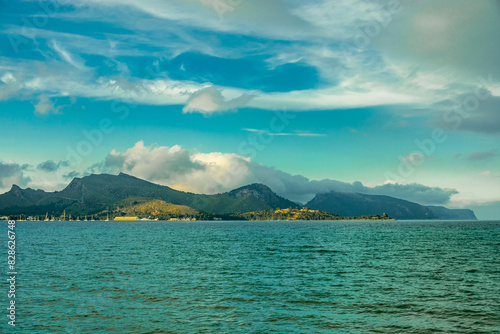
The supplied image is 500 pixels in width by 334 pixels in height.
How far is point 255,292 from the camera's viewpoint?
173 ft

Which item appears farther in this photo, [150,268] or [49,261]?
[49,261]

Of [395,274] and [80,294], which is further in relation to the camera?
[395,274]

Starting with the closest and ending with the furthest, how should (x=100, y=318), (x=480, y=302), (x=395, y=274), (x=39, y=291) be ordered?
(x=100, y=318) < (x=480, y=302) < (x=39, y=291) < (x=395, y=274)

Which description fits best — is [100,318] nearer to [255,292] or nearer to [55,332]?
[55,332]

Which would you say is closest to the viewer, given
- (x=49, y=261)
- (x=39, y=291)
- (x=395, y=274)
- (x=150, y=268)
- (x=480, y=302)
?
(x=480, y=302)

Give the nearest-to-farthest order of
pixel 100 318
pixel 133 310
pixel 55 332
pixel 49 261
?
pixel 55 332 → pixel 100 318 → pixel 133 310 → pixel 49 261

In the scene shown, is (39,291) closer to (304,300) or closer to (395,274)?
(304,300)

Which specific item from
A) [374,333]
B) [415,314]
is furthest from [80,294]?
[415,314]

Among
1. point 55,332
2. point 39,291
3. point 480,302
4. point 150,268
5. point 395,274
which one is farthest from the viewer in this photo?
point 150,268

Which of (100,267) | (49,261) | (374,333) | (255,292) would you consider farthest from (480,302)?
(49,261)

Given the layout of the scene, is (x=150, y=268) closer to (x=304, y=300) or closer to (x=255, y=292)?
(x=255, y=292)

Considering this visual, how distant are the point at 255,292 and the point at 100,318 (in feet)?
68.6

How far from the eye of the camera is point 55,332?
34688 mm

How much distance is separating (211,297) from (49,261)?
182ft
